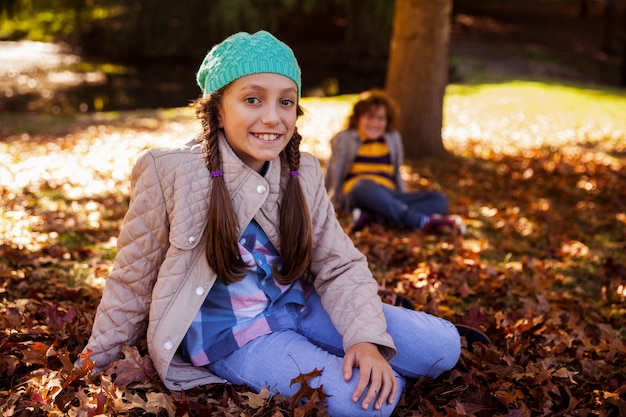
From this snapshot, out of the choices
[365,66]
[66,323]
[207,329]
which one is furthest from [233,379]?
[365,66]

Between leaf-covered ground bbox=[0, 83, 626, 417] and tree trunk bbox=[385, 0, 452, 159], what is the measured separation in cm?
42

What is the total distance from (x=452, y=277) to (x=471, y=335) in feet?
3.47

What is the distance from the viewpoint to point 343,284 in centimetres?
258

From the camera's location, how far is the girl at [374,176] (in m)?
5.16

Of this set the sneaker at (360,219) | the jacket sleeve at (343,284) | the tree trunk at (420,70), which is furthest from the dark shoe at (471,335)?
the tree trunk at (420,70)

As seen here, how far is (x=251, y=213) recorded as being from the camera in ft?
7.92

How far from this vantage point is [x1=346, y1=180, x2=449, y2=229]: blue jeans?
5.14m

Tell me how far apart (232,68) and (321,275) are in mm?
950

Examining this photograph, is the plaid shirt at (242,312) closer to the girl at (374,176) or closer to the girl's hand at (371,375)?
the girl's hand at (371,375)

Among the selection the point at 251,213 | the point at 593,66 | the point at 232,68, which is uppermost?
the point at 232,68

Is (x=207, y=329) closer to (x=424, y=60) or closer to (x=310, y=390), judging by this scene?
(x=310, y=390)

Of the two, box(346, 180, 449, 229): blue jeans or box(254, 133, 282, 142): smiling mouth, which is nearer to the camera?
box(254, 133, 282, 142): smiling mouth

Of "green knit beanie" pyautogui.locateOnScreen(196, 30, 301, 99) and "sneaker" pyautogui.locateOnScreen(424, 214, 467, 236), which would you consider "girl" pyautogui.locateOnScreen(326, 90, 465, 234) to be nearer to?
"sneaker" pyautogui.locateOnScreen(424, 214, 467, 236)

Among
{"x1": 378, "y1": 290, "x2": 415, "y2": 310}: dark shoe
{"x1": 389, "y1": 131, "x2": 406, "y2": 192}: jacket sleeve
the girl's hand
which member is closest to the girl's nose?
the girl's hand
